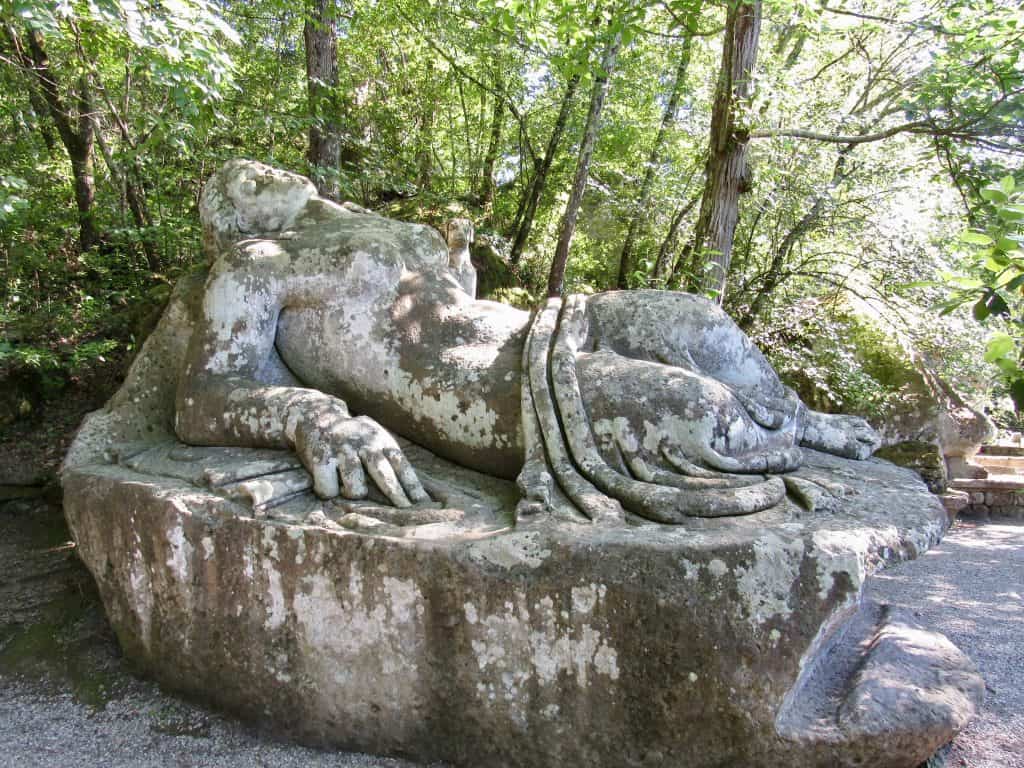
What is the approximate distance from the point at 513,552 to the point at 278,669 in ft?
3.16

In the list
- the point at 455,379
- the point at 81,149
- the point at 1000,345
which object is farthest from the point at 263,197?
the point at 81,149

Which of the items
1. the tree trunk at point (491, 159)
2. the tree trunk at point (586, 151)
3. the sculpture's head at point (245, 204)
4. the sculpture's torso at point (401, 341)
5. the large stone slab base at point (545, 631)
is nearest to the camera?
the large stone slab base at point (545, 631)

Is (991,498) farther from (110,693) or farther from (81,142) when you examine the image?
(81,142)

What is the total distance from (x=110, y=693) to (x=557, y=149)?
25.4ft

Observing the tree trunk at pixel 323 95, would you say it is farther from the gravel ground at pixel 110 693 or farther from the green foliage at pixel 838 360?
the green foliage at pixel 838 360

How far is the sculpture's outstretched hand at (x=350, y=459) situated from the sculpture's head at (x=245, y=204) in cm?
127

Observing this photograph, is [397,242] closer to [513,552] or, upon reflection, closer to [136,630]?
[513,552]

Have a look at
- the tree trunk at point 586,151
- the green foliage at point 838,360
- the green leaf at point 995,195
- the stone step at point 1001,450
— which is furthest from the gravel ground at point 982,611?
the tree trunk at point 586,151

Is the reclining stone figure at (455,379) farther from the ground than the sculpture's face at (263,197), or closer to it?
closer to it

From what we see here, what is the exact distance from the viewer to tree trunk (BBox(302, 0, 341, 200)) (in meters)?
5.33

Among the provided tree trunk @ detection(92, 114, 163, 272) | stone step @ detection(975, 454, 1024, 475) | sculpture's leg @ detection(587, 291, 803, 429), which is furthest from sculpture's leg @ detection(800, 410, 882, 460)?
stone step @ detection(975, 454, 1024, 475)

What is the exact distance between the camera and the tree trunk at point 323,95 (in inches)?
210

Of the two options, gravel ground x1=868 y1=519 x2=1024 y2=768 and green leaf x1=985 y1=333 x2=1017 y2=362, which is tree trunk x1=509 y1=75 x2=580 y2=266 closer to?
gravel ground x1=868 y1=519 x2=1024 y2=768

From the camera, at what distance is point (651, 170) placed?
8.09 m
